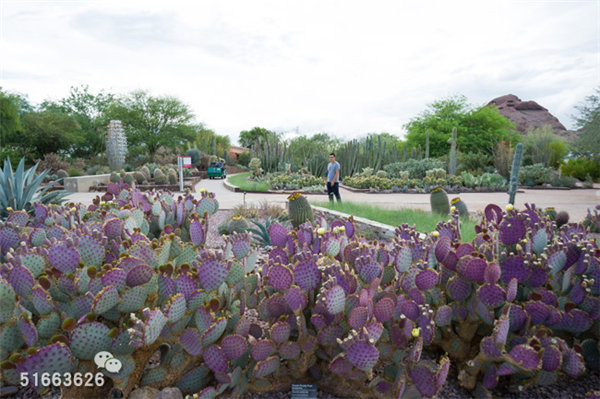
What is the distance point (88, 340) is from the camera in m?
1.71

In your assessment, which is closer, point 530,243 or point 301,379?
point 301,379

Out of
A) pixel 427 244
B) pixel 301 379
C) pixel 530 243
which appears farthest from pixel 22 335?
pixel 530 243

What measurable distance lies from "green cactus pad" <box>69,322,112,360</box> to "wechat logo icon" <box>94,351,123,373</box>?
0.07ft

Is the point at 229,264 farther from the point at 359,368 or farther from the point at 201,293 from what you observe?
the point at 359,368

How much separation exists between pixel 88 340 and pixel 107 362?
13cm

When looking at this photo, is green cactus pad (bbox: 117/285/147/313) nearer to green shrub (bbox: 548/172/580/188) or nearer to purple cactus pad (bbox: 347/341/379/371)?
purple cactus pad (bbox: 347/341/379/371)

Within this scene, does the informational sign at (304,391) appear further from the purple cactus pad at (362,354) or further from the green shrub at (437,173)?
the green shrub at (437,173)

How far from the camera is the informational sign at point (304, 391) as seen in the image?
6.73 feet

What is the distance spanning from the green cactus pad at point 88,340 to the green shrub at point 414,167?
18.1 metres

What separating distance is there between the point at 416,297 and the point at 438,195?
5.74 meters

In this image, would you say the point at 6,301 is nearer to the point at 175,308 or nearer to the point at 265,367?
the point at 175,308

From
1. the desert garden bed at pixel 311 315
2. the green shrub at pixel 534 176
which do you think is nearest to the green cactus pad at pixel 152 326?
the desert garden bed at pixel 311 315

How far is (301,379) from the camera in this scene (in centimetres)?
218

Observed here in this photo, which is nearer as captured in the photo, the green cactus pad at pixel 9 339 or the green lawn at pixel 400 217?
the green cactus pad at pixel 9 339
